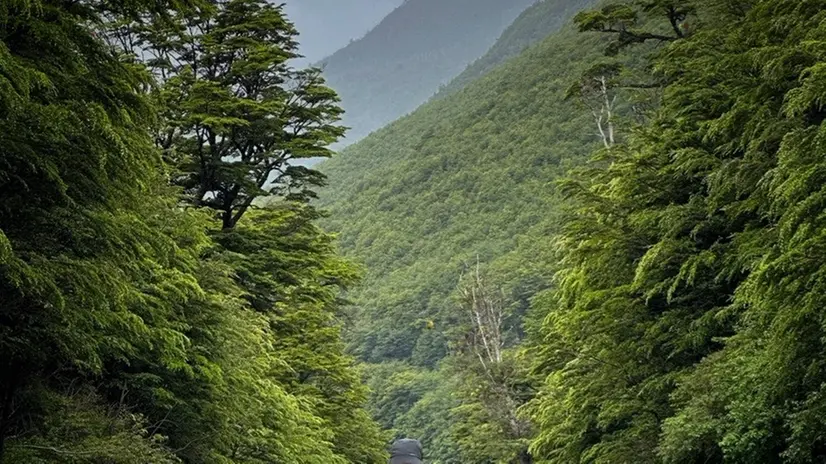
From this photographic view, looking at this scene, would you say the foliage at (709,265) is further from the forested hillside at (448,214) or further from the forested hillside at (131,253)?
the forested hillside at (448,214)

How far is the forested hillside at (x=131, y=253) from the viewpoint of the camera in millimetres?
5414

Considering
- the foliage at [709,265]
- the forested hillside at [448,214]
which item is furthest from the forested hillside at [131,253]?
the forested hillside at [448,214]

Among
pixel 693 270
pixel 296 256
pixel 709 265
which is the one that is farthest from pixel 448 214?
pixel 693 270

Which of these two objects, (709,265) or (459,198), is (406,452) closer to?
(709,265)

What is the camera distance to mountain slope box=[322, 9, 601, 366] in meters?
98.0

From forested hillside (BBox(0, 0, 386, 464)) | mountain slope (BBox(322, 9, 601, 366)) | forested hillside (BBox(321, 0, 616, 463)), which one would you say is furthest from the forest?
mountain slope (BBox(322, 9, 601, 366))

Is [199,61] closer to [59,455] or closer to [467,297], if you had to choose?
[59,455]

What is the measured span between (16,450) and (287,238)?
43.3 ft

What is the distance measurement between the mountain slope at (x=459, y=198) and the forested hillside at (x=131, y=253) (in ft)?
193

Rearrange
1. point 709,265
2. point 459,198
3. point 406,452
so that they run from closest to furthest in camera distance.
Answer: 1. point 406,452
2. point 709,265
3. point 459,198

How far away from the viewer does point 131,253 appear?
626 cm

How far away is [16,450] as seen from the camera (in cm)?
600

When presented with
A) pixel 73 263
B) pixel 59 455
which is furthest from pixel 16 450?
Answer: pixel 73 263

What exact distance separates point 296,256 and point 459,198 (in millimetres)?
102075
